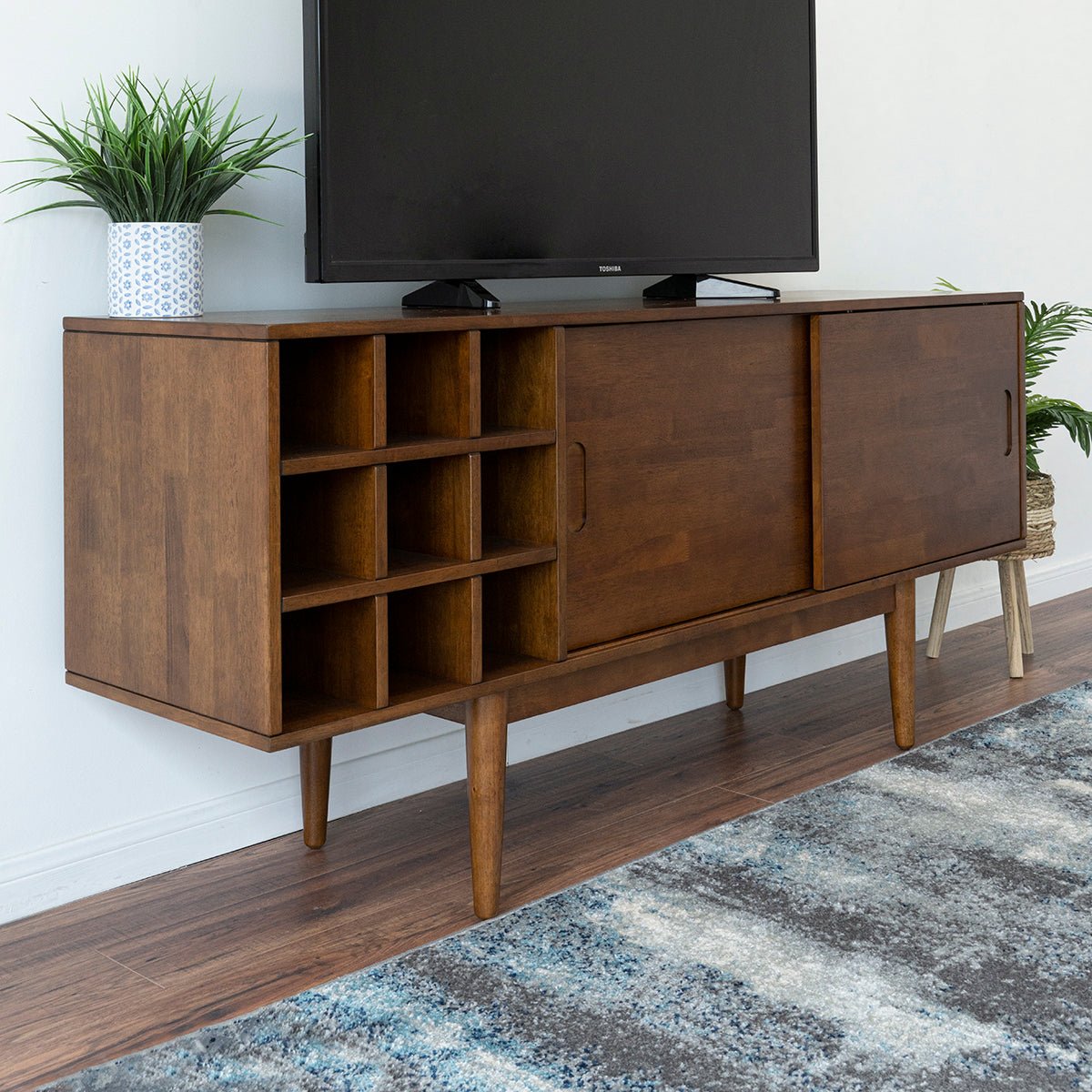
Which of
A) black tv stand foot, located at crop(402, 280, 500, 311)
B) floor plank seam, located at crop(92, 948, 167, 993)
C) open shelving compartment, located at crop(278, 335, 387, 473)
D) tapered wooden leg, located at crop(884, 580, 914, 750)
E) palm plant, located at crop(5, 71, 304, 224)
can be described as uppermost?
palm plant, located at crop(5, 71, 304, 224)

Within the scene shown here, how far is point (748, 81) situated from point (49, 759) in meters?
1.57

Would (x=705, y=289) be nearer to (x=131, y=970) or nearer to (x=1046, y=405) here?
(x=1046, y=405)

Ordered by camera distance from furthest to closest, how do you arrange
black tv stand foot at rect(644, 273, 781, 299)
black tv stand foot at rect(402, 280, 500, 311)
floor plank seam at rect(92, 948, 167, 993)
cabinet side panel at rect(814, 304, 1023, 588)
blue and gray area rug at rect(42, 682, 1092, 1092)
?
1. black tv stand foot at rect(644, 273, 781, 299)
2. cabinet side panel at rect(814, 304, 1023, 588)
3. black tv stand foot at rect(402, 280, 500, 311)
4. floor plank seam at rect(92, 948, 167, 993)
5. blue and gray area rug at rect(42, 682, 1092, 1092)

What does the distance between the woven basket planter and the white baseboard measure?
0.37m

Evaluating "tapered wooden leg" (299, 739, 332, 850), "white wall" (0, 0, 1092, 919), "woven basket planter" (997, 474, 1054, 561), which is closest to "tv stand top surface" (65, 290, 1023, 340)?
"white wall" (0, 0, 1092, 919)

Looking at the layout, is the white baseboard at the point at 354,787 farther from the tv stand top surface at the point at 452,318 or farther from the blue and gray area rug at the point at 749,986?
the tv stand top surface at the point at 452,318

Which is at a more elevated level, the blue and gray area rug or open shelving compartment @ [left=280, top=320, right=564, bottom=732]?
open shelving compartment @ [left=280, top=320, right=564, bottom=732]

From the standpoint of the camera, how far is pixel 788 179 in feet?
8.02

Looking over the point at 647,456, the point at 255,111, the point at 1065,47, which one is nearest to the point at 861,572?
the point at 647,456

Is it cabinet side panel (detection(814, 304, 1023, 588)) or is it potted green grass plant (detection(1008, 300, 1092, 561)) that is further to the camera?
potted green grass plant (detection(1008, 300, 1092, 561))

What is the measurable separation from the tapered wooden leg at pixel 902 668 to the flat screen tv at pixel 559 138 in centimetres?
66

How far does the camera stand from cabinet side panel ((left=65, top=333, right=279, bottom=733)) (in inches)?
58.3

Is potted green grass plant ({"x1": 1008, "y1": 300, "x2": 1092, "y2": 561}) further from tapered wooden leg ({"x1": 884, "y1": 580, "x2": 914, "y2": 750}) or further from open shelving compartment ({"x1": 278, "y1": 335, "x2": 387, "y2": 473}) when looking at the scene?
open shelving compartment ({"x1": 278, "y1": 335, "x2": 387, "y2": 473})

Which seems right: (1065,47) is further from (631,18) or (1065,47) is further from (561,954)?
(561,954)
